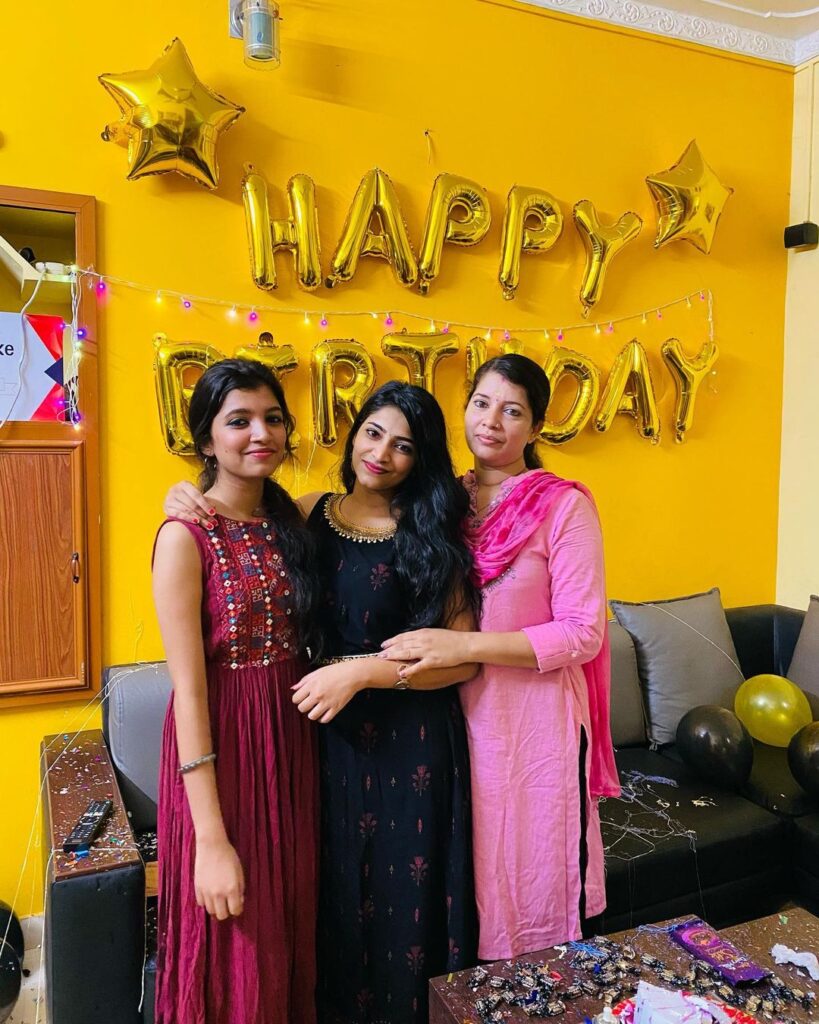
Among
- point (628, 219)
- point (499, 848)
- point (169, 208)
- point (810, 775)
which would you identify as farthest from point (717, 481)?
point (169, 208)

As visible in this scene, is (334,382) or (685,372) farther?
(685,372)

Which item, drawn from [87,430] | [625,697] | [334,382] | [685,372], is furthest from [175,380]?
[685,372]

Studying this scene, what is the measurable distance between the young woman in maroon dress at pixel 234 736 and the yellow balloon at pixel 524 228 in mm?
1337

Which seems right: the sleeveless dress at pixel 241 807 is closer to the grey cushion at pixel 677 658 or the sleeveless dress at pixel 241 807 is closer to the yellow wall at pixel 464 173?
the yellow wall at pixel 464 173

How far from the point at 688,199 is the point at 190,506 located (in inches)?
84.9

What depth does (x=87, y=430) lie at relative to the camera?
1971 mm

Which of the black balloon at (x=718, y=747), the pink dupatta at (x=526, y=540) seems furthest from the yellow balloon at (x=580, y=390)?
the pink dupatta at (x=526, y=540)

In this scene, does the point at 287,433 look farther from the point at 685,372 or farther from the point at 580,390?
the point at 685,372

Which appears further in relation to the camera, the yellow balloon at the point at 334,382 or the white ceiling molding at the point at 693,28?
the white ceiling molding at the point at 693,28

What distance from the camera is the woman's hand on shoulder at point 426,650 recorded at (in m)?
1.28

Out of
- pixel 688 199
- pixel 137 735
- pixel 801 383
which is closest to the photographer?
pixel 137 735

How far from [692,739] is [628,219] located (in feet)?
5.49

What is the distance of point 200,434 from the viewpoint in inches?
50.7

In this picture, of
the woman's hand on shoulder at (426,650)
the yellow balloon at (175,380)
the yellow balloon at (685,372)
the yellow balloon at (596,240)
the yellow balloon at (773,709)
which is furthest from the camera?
the yellow balloon at (685,372)
